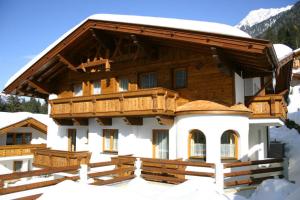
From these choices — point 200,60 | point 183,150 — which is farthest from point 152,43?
point 183,150

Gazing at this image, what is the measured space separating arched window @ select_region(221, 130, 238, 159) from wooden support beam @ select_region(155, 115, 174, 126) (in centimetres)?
252

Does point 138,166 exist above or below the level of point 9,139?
below

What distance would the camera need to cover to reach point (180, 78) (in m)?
15.0

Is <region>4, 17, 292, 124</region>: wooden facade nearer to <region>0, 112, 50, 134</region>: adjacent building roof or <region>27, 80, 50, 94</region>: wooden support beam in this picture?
<region>27, 80, 50, 94</region>: wooden support beam

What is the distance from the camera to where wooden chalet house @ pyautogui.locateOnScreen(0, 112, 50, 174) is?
2542 cm

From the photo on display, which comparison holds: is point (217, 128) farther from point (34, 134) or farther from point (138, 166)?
point (34, 134)

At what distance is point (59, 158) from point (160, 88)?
7467mm

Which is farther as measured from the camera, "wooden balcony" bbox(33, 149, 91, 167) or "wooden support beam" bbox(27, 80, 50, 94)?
"wooden support beam" bbox(27, 80, 50, 94)

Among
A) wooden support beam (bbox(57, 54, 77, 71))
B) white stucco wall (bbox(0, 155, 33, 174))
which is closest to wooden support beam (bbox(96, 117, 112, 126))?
wooden support beam (bbox(57, 54, 77, 71))

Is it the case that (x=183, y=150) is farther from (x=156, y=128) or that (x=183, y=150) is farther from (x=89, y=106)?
(x=89, y=106)

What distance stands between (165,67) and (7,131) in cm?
1764

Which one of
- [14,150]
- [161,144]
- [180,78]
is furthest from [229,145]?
[14,150]

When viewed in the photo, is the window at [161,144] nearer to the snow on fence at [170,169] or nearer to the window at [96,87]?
the snow on fence at [170,169]

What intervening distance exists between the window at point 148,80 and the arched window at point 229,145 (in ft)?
15.8
